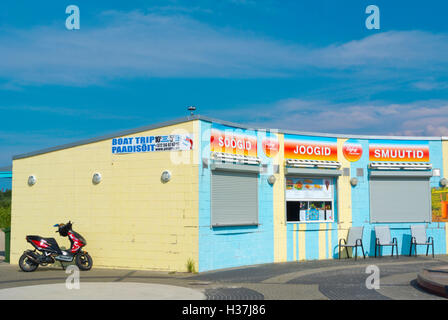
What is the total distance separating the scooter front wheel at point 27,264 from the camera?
13.2m

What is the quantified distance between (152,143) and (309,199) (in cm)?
545

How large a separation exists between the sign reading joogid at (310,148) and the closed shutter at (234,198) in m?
1.65

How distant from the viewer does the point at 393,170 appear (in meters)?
16.9

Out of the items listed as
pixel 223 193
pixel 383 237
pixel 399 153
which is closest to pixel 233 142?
pixel 223 193

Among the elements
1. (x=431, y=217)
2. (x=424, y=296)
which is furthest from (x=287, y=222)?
(x=424, y=296)

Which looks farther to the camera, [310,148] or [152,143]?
[310,148]

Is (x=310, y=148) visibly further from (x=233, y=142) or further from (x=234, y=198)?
(x=234, y=198)

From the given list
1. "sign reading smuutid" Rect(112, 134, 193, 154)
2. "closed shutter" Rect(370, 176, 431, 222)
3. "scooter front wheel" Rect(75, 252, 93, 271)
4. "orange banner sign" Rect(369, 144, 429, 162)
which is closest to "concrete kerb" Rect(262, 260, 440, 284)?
"closed shutter" Rect(370, 176, 431, 222)

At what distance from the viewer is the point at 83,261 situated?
1323 centimetres

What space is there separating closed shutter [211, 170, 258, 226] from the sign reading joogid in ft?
5.42

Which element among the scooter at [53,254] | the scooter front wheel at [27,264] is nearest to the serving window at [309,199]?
the scooter at [53,254]

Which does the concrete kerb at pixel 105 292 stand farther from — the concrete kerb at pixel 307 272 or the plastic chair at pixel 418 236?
the plastic chair at pixel 418 236

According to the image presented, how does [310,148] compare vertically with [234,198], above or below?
above

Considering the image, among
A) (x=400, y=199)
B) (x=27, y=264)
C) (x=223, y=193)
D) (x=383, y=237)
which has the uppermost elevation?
(x=223, y=193)
